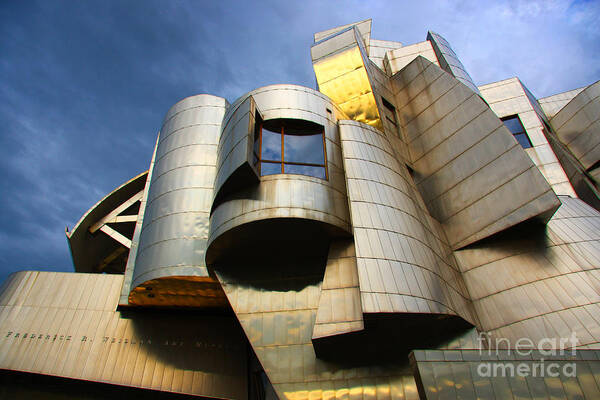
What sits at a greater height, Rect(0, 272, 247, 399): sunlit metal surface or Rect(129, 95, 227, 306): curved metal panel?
Rect(129, 95, 227, 306): curved metal panel

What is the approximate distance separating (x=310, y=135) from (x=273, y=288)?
6.95 m

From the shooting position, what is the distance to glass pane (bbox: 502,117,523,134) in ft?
74.2

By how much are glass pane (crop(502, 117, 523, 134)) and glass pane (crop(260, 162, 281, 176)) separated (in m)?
16.4

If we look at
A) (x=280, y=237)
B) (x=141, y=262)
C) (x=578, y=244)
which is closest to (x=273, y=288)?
(x=280, y=237)

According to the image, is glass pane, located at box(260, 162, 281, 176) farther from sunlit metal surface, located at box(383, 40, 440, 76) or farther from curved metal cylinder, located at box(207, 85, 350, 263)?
sunlit metal surface, located at box(383, 40, 440, 76)

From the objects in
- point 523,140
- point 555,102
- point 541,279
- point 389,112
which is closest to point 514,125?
point 523,140

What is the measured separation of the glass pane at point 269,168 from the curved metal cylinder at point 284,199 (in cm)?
27

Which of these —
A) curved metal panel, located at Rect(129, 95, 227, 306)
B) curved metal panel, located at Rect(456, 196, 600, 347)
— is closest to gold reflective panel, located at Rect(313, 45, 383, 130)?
curved metal panel, located at Rect(129, 95, 227, 306)

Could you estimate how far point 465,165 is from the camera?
1683 cm

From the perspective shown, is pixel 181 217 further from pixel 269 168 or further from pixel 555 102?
pixel 555 102

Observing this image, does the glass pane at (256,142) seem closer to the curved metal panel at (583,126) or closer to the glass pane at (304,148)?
the glass pane at (304,148)

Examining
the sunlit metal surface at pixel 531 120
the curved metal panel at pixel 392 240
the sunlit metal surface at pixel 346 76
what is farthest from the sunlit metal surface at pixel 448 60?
the curved metal panel at pixel 392 240

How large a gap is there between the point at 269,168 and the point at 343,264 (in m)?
4.82

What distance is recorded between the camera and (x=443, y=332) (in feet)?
41.6
